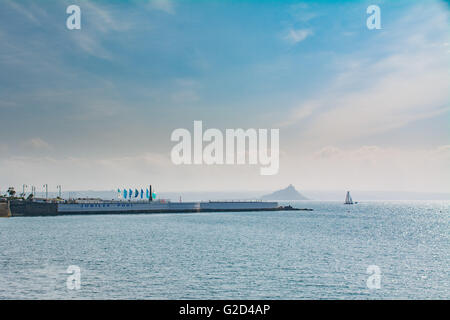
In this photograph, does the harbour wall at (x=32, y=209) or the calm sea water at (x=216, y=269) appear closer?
the calm sea water at (x=216, y=269)

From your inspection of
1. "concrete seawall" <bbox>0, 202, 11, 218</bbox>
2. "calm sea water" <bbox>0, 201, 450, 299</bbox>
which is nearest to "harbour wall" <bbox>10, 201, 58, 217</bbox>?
"concrete seawall" <bbox>0, 202, 11, 218</bbox>

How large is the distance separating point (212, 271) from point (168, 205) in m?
156

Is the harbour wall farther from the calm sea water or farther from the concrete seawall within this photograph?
the calm sea water

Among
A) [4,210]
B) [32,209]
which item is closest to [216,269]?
[4,210]

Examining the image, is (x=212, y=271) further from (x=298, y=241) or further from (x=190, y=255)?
(x=298, y=241)

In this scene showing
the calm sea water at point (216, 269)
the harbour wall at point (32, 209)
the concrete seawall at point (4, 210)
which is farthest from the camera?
the harbour wall at point (32, 209)

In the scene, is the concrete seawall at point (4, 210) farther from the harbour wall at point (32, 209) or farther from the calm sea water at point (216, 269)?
the calm sea water at point (216, 269)

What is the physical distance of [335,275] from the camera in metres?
42.4

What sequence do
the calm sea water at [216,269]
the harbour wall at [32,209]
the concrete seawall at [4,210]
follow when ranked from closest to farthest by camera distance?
the calm sea water at [216,269] < the concrete seawall at [4,210] < the harbour wall at [32,209]

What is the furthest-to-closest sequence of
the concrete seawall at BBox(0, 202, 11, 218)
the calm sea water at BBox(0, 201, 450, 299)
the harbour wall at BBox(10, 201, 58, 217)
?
the harbour wall at BBox(10, 201, 58, 217) → the concrete seawall at BBox(0, 202, 11, 218) → the calm sea water at BBox(0, 201, 450, 299)

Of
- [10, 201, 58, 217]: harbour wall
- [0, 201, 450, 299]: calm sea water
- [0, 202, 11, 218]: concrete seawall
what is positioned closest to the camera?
[0, 201, 450, 299]: calm sea water

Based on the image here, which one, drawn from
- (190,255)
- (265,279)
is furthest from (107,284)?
(190,255)

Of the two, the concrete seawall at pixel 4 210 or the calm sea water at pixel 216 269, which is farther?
the concrete seawall at pixel 4 210

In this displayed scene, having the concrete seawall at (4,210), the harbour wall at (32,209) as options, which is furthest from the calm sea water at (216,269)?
the harbour wall at (32,209)
